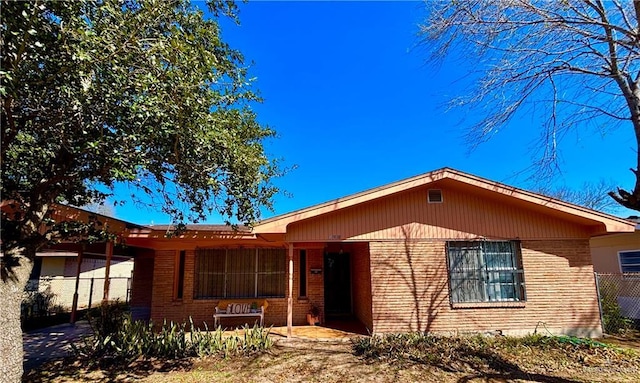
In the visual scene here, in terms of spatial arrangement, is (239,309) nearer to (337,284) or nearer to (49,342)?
(337,284)

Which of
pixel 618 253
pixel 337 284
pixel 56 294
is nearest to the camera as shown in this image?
pixel 618 253

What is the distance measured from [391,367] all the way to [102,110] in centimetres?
654

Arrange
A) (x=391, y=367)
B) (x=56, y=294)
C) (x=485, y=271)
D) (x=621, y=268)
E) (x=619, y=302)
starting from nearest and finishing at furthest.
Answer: (x=391, y=367) → (x=485, y=271) → (x=619, y=302) → (x=621, y=268) → (x=56, y=294)

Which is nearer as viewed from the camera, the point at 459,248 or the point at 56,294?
the point at 459,248

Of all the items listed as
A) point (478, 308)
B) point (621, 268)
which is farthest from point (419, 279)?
point (621, 268)

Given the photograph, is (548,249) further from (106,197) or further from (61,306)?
(61,306)

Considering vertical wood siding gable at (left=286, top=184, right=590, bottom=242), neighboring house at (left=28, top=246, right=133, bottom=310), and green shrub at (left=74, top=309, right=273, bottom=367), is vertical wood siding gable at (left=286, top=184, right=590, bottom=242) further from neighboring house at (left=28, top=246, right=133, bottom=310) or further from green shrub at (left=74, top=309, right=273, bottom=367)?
neighboring house at (left=28, top=246, right=133, bottom=310)

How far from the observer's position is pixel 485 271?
31.8 ft

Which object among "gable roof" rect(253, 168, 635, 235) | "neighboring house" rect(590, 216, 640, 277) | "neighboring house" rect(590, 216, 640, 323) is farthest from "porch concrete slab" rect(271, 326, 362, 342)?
→ "neighboring house" rect(590, 216, 640, 277)

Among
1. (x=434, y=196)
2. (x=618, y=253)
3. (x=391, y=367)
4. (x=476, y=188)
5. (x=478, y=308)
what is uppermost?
(x=476, y=188)

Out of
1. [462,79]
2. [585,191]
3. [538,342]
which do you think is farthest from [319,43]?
[585,191]

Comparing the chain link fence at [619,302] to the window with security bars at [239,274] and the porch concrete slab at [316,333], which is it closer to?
the porch concrete slab at [316,333]

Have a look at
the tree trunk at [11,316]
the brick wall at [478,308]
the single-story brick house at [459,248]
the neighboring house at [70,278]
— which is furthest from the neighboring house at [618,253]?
the neighboring house at [70,278]

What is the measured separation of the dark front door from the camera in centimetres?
1336
